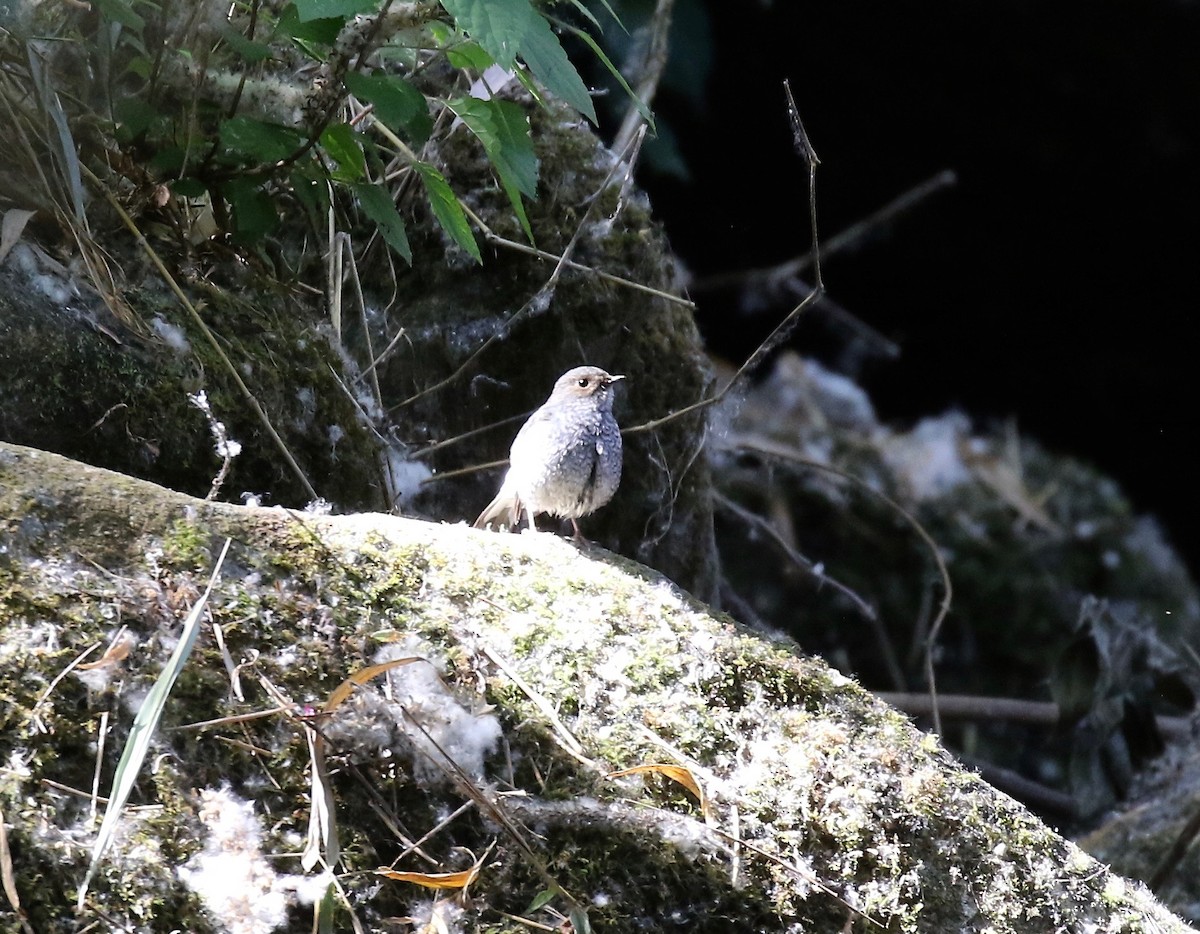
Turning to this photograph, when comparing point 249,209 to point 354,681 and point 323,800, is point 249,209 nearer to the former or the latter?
point 354,681

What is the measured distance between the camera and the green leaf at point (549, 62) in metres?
1.91

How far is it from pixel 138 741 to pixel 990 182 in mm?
4836

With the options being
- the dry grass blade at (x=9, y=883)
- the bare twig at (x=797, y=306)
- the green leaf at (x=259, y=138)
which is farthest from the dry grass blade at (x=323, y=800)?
Answer: the bare twig at (x=797, y=306)

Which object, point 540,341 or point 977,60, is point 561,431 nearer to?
point 540,341

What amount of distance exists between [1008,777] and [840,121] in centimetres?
271

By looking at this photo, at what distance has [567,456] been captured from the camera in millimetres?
3523

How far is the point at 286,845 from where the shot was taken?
1.69 meters

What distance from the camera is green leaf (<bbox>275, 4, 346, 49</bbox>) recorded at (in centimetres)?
224

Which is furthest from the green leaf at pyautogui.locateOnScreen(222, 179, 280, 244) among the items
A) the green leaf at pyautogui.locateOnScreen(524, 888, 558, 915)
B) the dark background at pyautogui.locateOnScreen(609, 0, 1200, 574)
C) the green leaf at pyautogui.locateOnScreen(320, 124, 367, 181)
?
the dark background at pyautogui.locateOnScreen(609, 0, 1200, 574)

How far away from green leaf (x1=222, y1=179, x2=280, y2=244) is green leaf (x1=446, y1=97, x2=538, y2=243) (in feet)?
1.51

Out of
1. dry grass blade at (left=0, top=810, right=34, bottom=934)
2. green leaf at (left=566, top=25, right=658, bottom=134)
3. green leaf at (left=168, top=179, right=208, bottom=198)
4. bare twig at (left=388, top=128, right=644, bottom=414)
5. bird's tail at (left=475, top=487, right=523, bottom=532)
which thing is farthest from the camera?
bird's tail at (left=475, top=487, right=523, bottom=532)

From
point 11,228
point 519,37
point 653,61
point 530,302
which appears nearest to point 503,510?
point 530,302

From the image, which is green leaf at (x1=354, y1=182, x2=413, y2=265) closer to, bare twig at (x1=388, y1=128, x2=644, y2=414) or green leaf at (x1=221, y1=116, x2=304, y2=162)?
green leaf at (x1=221, y1=116, x2=304, y2=162)

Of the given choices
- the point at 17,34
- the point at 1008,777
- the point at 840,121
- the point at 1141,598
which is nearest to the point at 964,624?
the point at 1141,598
